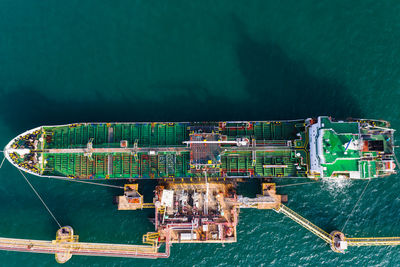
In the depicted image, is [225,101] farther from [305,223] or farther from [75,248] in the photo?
[75,248]

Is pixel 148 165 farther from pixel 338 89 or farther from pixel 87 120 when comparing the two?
pixel 338 89

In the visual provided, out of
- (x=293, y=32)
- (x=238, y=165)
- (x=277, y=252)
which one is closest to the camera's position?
(x=238, y=165)

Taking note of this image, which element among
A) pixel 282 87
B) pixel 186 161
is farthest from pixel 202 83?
pixel 186 161

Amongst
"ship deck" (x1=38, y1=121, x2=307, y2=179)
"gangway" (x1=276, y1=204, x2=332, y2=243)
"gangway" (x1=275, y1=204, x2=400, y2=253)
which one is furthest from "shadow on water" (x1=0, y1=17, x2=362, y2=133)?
"gangway" (x1=275, y1=204, x2=400, y2=253)

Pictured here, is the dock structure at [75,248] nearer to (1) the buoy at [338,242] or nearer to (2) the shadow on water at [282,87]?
(1) the buoy at [338,242]

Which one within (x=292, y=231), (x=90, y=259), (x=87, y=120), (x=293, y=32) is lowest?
(x=90, y=259)

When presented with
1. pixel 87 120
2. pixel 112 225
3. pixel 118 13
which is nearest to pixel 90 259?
pixel 112 225
